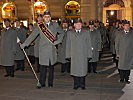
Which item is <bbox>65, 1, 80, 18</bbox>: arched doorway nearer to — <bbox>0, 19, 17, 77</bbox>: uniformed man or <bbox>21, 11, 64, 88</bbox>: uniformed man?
<bbox>0, 19, 17, 77</bbox>: uniformed man

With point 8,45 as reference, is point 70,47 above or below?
above

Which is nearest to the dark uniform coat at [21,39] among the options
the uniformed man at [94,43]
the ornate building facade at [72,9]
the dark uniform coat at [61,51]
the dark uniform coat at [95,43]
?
the dark uniform coat at [61,51]

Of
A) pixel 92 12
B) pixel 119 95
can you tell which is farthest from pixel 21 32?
pixel 92 12

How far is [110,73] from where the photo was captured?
13562mm

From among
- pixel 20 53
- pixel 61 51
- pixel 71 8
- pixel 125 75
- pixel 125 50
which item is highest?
pixel 71 8

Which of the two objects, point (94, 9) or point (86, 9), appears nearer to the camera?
point (94, 9)

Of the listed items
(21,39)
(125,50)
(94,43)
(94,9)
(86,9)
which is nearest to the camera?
(125,50)

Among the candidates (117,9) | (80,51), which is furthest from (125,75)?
(117,9)

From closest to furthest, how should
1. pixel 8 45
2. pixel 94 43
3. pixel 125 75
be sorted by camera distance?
pixel 125 75 < pixel 8 45 < pixel 94 43

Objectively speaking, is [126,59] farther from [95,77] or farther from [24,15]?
[24,15]

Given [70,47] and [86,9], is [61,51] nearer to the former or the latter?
[70,47]

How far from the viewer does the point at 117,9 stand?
28.2 meters

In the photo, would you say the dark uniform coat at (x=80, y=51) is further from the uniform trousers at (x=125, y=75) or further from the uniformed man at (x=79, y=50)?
the uniform trousers at (x=125, y=75)

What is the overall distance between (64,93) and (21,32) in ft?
18.5
